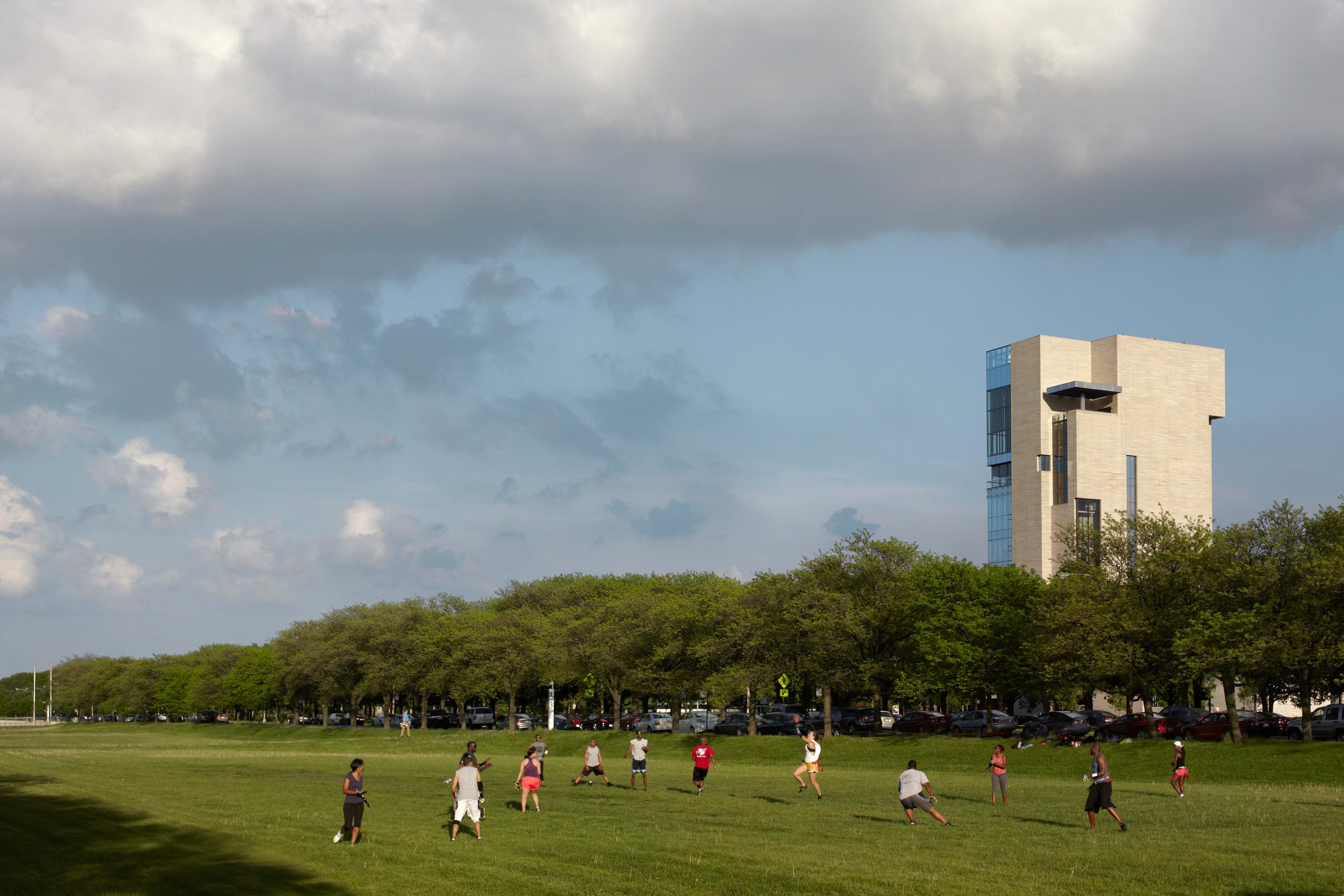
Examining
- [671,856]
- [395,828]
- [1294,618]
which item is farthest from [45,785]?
[1294,618]

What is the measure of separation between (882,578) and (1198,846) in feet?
173

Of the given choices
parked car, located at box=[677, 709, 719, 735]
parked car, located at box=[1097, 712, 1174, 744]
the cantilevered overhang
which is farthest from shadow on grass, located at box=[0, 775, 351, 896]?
the cantilevered overhang

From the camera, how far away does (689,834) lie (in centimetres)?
2711

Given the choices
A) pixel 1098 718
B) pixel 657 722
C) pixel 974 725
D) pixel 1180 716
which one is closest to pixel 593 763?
pixel 1180 716

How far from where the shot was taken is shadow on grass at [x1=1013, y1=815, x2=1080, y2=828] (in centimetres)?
2911

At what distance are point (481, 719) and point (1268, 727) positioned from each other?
84.6 meters

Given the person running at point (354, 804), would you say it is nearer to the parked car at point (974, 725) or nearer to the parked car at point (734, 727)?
the parked car at point (974, 725)

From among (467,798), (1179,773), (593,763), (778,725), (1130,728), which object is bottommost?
(778,725)

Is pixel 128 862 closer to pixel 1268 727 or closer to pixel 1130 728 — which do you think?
pixel 1130 728

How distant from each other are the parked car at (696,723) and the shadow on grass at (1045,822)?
51.1 m

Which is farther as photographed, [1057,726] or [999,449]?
[999,449]

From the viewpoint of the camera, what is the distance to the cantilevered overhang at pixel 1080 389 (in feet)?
500

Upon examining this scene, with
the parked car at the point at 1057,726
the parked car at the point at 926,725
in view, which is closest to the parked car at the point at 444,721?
the parked car at the point at 926,725

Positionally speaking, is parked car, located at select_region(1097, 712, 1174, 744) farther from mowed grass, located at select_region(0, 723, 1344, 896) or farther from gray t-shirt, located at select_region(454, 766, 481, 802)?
gray t-shirt, located at select_region(454, 766, 481, 802)
